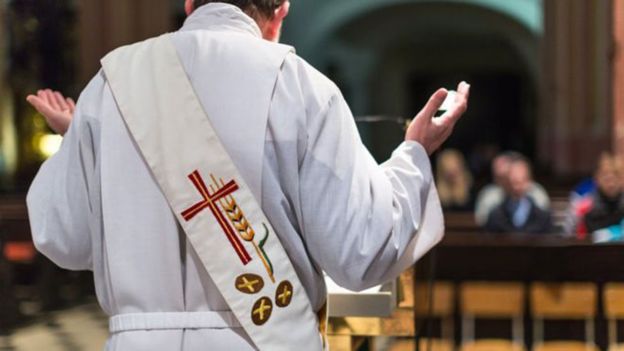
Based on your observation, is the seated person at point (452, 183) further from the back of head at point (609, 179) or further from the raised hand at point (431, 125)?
the raised hand at point (431, 125)

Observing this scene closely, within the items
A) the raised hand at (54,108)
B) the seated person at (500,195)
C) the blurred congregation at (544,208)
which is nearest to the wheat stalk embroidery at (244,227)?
the raised hand at (54,108)

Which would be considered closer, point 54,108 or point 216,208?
point 216,208

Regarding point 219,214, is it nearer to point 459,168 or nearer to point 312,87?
point 312,87

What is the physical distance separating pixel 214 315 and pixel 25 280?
589 centimetres

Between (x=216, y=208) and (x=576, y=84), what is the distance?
18.7m

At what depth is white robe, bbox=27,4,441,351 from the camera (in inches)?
69.2

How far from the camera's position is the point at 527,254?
624 centimetres

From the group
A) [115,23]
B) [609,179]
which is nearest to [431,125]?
[609,179]

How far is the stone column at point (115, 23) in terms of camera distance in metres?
14.3

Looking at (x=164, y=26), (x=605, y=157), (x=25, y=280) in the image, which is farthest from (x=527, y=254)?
(x=164, y=26)

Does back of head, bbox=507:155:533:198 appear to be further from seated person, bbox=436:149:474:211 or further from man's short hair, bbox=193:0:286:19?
man's short hair, bbox=193:0:286:19

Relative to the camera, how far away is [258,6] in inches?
74.1

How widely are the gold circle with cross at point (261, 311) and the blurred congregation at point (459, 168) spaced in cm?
84

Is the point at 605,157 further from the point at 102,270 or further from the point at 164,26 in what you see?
the point at 164,26
